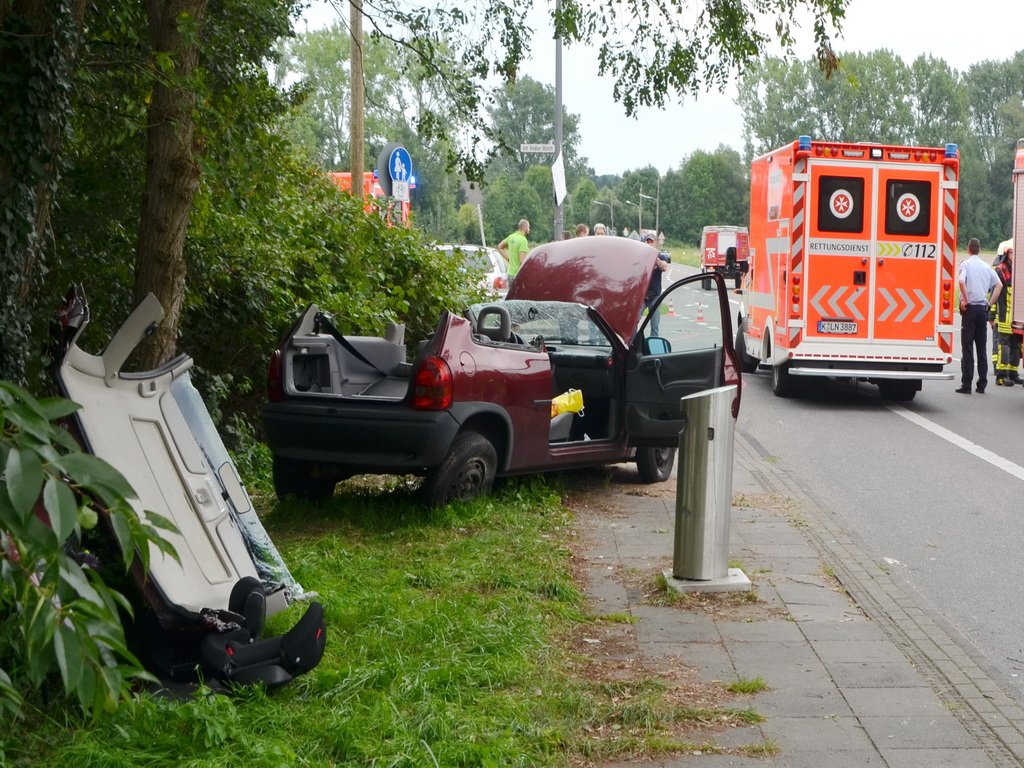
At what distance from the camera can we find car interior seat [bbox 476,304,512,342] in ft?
29.9

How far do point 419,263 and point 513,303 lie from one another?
10.2ft

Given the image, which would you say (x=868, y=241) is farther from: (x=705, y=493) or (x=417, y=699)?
(x=417, y=699)

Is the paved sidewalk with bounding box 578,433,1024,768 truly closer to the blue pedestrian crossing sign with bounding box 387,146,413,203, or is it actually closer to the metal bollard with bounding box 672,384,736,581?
the metal bollard with bounding box 672,384,736,581

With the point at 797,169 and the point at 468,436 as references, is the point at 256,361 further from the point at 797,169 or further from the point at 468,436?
the point at 797,169

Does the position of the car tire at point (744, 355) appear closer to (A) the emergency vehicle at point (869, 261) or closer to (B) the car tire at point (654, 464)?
(A) the emergency vehicle at point (869, 261)

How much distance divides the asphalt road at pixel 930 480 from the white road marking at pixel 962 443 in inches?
→ 0.5

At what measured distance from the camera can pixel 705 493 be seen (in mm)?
6852

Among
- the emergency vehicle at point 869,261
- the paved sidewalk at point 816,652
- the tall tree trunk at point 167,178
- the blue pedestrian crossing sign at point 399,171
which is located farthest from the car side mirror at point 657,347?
the blue pedestrian crossing sign at point 399,171

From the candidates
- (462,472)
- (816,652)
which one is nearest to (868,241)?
(462,472)

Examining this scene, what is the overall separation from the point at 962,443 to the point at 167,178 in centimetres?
887

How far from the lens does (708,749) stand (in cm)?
456

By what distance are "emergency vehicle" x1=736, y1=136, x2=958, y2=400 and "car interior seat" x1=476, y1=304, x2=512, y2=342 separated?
7586mm

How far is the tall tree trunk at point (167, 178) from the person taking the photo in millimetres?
7426

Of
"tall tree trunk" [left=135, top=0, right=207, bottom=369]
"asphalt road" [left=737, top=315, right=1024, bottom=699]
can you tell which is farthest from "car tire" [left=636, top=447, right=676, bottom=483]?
"tall tree trunk" [left=135, top=0, right=207, bottom=369]
